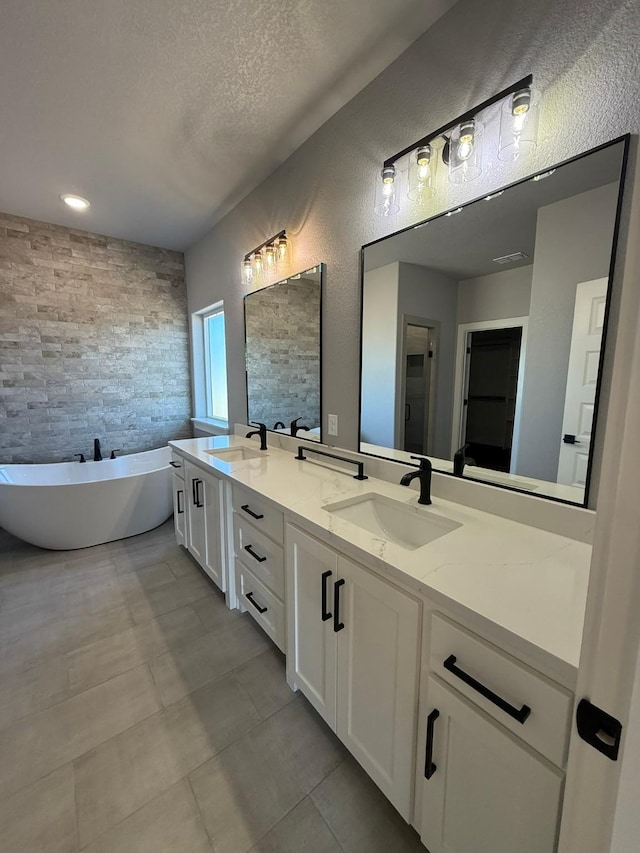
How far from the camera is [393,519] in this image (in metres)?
1.43

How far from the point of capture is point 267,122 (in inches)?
72.5

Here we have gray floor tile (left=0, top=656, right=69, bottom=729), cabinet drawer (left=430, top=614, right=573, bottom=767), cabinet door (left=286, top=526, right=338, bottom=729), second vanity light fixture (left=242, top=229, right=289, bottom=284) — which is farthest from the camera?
second vanity light fixture (left=242, top=229, right=289, bottom=284)

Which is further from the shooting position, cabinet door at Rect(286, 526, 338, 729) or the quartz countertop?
cabinet door at Rect(286, 526, 338, 729)

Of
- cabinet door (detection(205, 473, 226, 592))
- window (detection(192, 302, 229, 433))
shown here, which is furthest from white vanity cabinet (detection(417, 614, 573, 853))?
window (detection(192, 302, 229, 433))

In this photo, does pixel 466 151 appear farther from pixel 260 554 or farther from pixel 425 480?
pixel 260 554

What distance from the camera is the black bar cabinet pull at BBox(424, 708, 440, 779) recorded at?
0.85 m

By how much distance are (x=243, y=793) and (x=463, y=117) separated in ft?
8.04

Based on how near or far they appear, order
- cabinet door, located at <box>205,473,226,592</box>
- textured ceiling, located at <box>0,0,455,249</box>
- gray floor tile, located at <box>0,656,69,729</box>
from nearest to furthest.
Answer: textured ceiling, located at <box>0,0,455,249</box>, gray floor tile, located at <box>0,656,69,729</box>, cabinet door, located at <box>205,473,226,592</box>

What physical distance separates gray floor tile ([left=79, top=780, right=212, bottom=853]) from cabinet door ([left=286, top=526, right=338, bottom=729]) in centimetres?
A: 48

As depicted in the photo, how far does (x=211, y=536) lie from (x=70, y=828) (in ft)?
3.95

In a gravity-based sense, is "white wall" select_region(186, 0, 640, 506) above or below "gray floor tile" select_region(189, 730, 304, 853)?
above

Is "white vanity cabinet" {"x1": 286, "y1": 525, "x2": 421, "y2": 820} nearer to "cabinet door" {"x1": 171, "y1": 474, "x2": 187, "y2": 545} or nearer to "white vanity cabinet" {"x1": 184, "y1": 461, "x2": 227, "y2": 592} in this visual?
"white vanity cabinet" {"x1": 184, "y1": 461, "x2": 227, "y2": 592}

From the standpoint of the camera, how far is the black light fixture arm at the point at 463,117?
1072 millimetres

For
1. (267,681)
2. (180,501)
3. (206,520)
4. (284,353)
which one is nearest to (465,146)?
(284,353)
